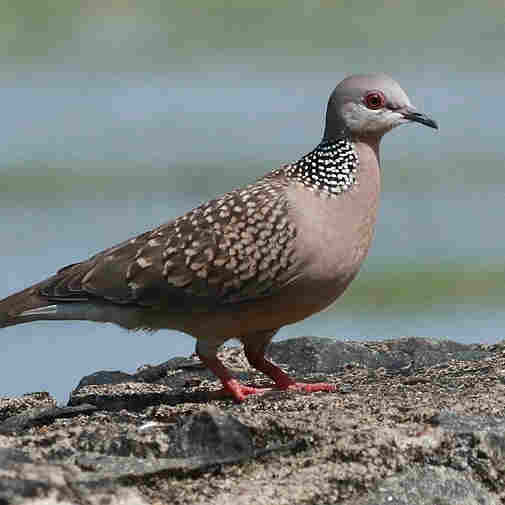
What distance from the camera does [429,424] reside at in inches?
202

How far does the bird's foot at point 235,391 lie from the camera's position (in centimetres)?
686

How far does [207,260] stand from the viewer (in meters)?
7.11

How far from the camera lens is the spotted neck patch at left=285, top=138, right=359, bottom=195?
7.33 metres

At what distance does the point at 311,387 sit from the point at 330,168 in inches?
50.5

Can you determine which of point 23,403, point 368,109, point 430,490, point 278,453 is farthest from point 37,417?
point 368,109

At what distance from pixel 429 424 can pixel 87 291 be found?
9.09 feet

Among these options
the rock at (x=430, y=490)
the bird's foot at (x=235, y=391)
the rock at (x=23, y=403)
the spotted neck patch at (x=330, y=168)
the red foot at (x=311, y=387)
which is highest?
the spotted neck patch at (x=330, y=168)

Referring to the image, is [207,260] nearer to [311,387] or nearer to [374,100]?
[311,387]

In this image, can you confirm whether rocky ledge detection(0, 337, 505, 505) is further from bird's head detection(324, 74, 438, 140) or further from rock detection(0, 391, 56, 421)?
bird's head detection(324, 74, 438, 140)

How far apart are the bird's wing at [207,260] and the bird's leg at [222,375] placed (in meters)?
0.27

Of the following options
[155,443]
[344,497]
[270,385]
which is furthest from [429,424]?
[270,385]

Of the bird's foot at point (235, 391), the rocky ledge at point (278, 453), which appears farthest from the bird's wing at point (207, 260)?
the rocky ledge at point (278, 453)

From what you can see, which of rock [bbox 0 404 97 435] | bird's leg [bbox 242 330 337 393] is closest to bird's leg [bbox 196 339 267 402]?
bird's leg [bbox 242 330 337 393]

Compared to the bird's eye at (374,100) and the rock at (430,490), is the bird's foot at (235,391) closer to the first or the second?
the bird's eye at (374,100)
